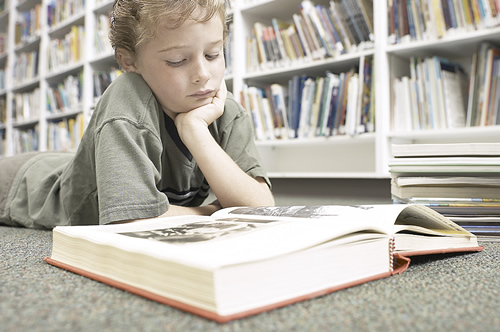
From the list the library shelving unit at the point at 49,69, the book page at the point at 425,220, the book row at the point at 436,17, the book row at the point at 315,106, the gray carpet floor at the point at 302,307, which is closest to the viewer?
the gray carpet floor at the point at 302,307

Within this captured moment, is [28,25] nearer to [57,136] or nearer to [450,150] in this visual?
[57,136]

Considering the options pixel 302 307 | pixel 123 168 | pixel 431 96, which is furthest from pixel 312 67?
pixel 302 307

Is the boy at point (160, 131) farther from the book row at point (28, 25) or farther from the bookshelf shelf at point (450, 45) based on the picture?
the book row at point (28, 25)

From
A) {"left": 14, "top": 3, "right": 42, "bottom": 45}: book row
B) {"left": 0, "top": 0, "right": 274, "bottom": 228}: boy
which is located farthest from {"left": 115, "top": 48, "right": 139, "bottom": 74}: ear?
{"left": 14, "top": 3, "right": 42, "bottom": 45}: book row

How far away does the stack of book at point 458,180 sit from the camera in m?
0.71

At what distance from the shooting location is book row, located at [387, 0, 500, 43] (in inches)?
60.1

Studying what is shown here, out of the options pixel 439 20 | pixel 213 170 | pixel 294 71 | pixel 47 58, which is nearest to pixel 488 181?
pixel 213 170

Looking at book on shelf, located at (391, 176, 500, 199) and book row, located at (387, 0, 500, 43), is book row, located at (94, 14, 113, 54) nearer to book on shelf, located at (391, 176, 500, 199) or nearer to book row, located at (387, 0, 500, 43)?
book row, located at (387, 0, 500, 43)

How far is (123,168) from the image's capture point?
718 millimetres

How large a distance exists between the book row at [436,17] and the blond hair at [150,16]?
1.04m

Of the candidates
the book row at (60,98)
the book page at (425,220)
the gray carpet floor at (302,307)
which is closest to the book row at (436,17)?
the book page at (425,220)

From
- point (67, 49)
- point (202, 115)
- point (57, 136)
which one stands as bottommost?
point (57, 136)

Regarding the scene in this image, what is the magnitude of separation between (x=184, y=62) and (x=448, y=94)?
1.18 m

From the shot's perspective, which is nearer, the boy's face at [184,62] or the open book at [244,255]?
the open book at [244,255]
